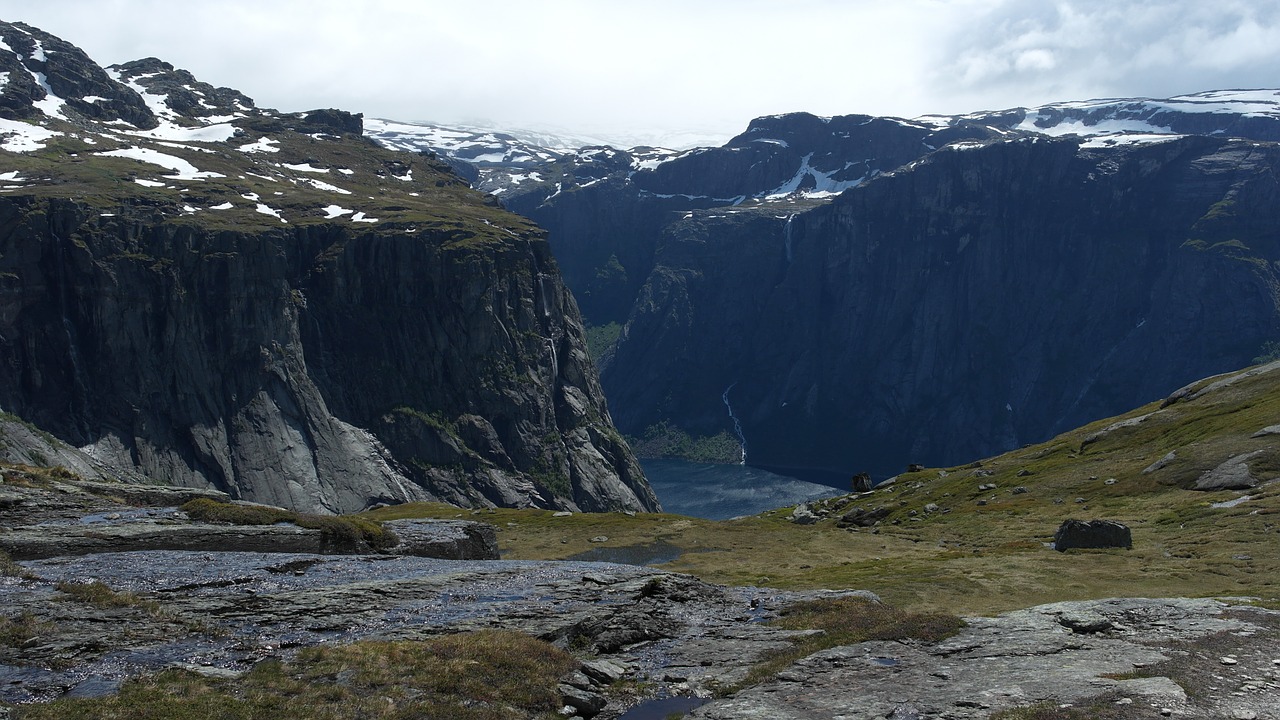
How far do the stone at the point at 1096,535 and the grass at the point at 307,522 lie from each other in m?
45.0

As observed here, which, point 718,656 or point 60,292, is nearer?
point 718,656

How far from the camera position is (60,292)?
19875 centimetres

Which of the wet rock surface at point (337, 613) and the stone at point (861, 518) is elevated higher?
the wet rock surface at point (337, 613)

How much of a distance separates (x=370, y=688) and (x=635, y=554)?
54824 millimetres

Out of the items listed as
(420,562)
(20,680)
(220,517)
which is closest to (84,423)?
(220,517)

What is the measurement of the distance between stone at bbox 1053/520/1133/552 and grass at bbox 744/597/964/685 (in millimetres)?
29656

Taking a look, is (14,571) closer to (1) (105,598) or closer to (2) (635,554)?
(1) (105,598)

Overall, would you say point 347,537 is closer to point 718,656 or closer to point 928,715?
point 718,656

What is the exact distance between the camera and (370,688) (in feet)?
95.2

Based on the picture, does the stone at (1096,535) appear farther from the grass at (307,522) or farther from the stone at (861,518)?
the grass at (307,522)

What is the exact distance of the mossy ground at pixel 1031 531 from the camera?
53719 millimetres

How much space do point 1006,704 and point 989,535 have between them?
58.2m

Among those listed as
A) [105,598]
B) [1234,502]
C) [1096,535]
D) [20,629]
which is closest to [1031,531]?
[1234,502]

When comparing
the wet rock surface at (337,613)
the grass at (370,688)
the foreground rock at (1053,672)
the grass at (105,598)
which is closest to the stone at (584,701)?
the grass at (370,688)
